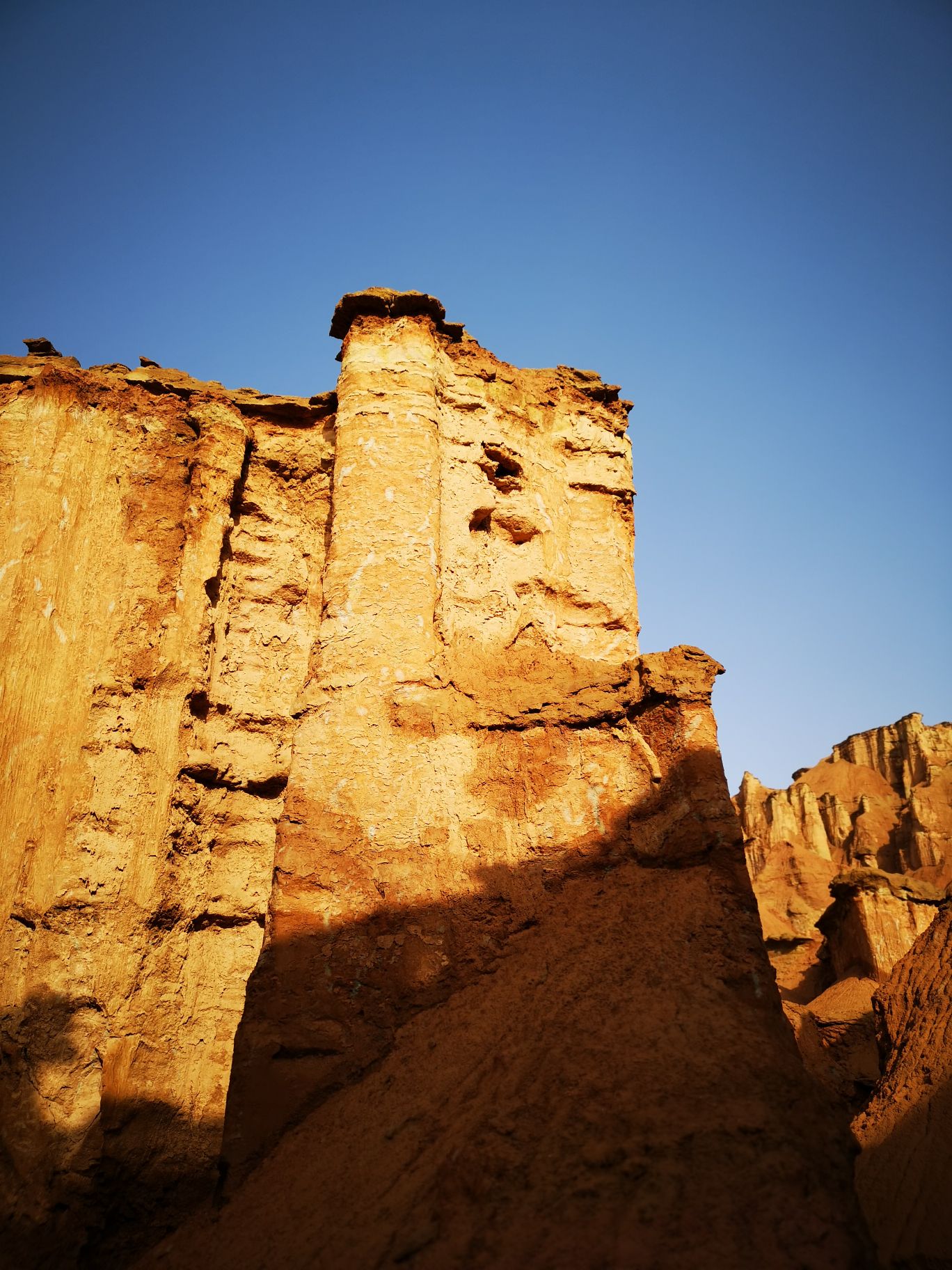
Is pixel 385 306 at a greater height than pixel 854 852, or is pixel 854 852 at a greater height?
pixel 385 306

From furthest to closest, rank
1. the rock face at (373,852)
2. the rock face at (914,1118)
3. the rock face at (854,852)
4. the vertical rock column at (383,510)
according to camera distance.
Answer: the rock face at (854,852), the vertical rock column at (383,510), the rock face at (914,1118), the rock face at (373,852)

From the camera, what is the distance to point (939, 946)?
834 centimetres

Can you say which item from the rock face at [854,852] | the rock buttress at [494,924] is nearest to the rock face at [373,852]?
the rock buttress at [494,924]

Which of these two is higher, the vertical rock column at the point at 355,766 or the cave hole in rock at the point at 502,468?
the cave hole in rock at the point at 502,468

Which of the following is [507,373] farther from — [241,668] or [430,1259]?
[430,1259]

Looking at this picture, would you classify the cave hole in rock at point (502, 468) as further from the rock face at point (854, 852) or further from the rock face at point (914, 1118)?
the rock face at point (854, 852)

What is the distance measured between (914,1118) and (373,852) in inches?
182

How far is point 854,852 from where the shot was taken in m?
45.3

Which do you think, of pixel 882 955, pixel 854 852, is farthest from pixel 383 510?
pixel 854 852

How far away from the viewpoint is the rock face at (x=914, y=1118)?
549 centimetres

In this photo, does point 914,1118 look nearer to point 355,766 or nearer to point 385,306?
point 355,766

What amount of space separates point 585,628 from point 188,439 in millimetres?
4588

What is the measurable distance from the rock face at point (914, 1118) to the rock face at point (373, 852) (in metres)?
1.80

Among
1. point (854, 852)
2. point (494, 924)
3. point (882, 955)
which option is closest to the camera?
point (494, 924)
